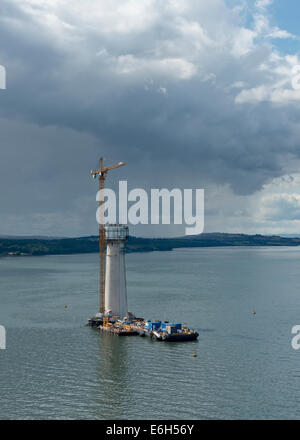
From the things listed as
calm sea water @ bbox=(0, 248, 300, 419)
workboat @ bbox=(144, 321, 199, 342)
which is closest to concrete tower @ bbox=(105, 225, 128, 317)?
calm sea water @ bbox=(0, 248, 300, 419)

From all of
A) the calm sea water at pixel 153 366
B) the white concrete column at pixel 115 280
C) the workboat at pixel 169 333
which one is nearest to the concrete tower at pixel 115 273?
the white concrete column at pixel 115 280

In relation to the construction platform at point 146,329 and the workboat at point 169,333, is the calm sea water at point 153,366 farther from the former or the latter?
the construction platform at point 146,329

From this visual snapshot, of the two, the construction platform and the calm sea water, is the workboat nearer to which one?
the construction platform

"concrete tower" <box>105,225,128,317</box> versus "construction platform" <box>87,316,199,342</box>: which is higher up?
"concrete tower" <box>105,225,128,317</box>

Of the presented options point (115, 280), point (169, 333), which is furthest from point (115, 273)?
point (169, 333)

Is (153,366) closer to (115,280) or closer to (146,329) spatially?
(146,329)

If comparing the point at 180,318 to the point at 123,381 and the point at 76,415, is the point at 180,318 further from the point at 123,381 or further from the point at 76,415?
the point at 76,415
